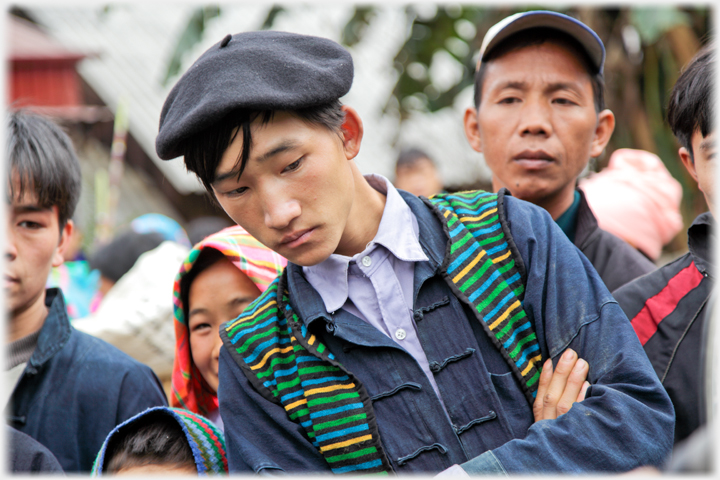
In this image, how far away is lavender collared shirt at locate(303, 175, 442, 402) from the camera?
4.88ft

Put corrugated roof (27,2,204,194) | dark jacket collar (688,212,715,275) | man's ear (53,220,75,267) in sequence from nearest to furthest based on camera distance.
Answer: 1. dark jacket collar (688,212,715,275)
2. man's ear (53,220,75,267)
3. corrugated roof (27,2,204,194)

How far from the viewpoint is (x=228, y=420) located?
1455 millimetres

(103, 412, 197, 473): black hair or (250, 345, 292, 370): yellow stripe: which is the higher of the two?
(250, 345, 292, 370): yellow stripe

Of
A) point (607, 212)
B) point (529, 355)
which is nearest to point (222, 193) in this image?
point (529, 355)

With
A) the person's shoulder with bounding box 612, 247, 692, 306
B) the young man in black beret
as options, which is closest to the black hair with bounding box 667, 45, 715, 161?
the person's shoulder with bounding box 612, 247, 692, 306

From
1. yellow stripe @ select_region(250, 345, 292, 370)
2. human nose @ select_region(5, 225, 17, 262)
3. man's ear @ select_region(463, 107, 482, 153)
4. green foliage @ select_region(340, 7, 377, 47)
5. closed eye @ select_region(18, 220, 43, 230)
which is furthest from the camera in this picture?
green foliage @ select_region(340, 7, 377, 47)

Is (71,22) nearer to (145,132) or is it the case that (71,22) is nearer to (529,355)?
(145,132)

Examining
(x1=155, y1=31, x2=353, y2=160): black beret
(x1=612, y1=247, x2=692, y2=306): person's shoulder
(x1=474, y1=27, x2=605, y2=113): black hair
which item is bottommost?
(x1=612, y1=247, x2=692, y2=306): person's shoulder

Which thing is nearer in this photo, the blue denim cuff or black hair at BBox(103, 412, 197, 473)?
the blue denim cuff

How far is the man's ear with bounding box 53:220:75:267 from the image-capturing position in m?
2.22

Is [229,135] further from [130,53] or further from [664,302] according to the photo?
[130,53]

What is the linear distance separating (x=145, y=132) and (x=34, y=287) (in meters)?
8.04

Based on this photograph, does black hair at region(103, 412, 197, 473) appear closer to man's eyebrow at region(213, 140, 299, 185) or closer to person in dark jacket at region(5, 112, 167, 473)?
person in dark jacket at region(5, 112, 167, 473)

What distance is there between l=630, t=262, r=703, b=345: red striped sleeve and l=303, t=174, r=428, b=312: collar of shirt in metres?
0.70
